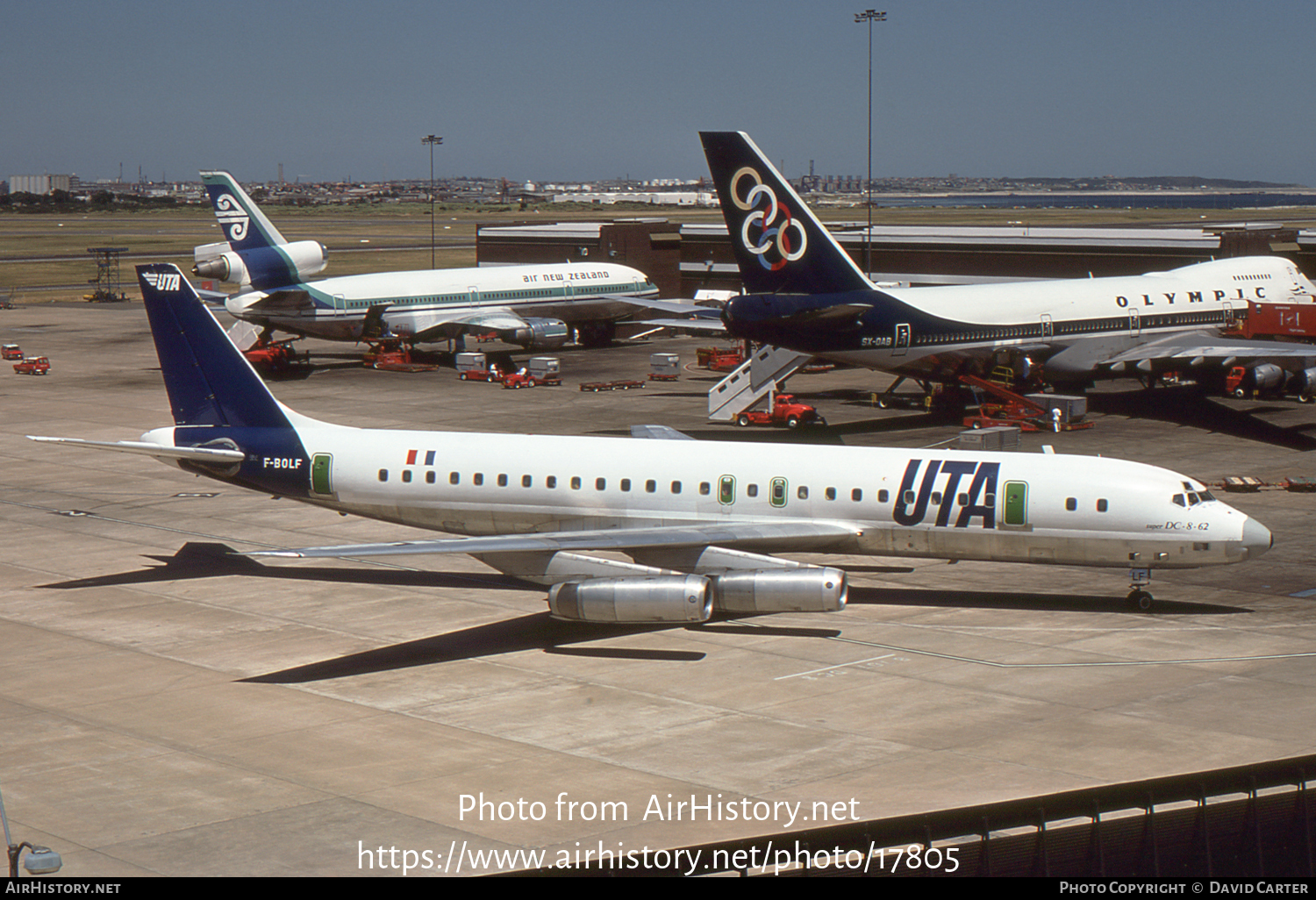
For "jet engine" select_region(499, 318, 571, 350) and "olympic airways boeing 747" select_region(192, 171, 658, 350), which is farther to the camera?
"jet engine" select_region(499, 318, 571, 350)

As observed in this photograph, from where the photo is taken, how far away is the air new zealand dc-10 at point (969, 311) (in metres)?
56.4

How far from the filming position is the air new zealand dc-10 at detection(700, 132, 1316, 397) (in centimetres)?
5644

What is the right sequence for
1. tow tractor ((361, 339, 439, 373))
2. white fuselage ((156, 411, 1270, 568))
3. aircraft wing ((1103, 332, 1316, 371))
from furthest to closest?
tow tractor ((361, 339, 439, 373)), aircraft wing ((1103, 332, 1316, 371)), white fuselage ((156, 411, 1270, 568))

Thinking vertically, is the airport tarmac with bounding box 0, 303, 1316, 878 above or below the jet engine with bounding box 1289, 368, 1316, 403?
below

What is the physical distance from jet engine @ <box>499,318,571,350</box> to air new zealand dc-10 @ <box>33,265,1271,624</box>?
48042 millimetres

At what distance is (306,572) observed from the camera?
124 ft

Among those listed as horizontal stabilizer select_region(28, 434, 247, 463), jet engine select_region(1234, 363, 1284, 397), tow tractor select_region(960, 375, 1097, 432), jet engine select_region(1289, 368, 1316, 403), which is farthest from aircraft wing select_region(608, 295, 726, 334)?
horizontal stabilizer select_region(28, 434, 247, 463)

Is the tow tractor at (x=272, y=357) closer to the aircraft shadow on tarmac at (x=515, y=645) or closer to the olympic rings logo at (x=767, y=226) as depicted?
the olympic rings logo at (x=767, y=226)

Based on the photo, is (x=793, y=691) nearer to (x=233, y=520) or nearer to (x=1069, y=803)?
(x=1069, y=803)

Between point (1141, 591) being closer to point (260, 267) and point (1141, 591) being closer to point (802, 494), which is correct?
point (802, 494)

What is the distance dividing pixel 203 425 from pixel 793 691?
57.6 ft

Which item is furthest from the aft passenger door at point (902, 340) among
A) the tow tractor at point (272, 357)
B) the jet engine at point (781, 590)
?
the tow tractor at point (272, 357)

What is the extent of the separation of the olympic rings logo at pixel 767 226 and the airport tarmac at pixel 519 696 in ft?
62.2

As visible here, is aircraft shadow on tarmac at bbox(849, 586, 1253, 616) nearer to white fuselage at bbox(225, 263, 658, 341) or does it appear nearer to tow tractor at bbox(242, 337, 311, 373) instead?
tow tractor at bbox(242, 337, 311, 373)
